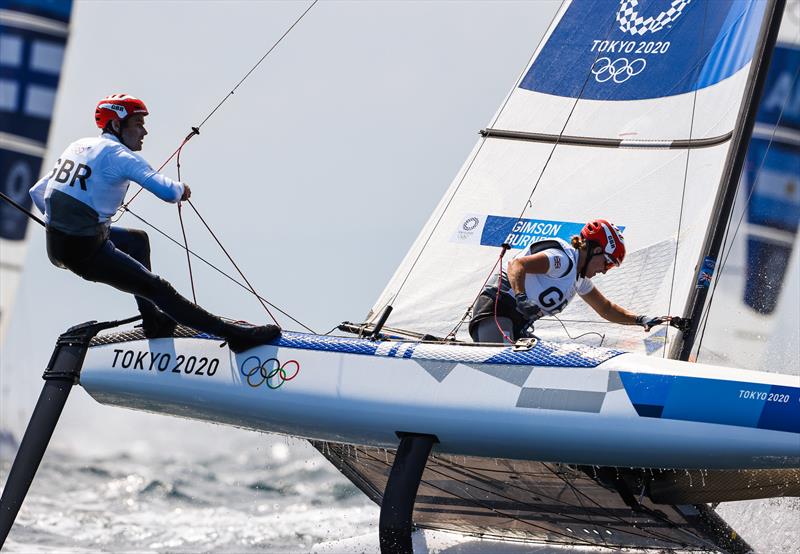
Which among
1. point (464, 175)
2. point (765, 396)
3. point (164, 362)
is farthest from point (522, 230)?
point (765, 396)

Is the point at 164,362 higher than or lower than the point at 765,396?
lower

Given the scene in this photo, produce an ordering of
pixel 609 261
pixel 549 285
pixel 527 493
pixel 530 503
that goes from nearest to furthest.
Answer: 1. pixel 549 285
2. pixel 609 261
3. pixel 527 493
4. pixel 530 503

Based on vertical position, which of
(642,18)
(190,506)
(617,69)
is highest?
(642,18)

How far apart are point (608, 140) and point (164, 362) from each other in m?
2.52

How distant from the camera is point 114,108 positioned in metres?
4.80

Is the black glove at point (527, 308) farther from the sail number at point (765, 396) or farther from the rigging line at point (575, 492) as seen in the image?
the sail number at point (765, 396)

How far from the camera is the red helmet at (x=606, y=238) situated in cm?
516

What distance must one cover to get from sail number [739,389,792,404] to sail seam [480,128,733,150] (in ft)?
6.33

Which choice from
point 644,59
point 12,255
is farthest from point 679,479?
point 12,255

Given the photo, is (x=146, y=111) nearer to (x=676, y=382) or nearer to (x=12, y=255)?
(x=676, y=382)

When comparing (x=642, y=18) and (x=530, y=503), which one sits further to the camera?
(x=642, y=18)

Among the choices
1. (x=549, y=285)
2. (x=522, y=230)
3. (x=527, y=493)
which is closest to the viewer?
(x=549, y=285)

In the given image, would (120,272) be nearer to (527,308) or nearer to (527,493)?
(527,308)

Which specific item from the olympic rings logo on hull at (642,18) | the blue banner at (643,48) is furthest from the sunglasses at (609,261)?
the olympic rings logo on hull at (642,18)
